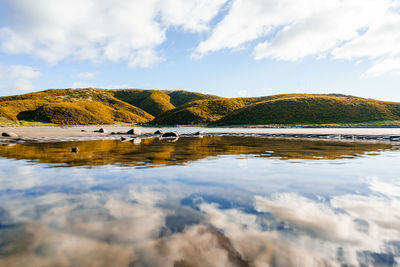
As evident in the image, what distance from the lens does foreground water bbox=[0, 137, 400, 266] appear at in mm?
2783

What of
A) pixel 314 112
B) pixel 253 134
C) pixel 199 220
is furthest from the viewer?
pixel 314 112

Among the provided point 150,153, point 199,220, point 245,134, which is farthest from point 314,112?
point 199,220

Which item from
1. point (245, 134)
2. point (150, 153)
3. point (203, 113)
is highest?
point (203, 113)

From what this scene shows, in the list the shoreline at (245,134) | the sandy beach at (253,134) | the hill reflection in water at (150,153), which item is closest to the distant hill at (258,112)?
the sandy beach at (253,134)

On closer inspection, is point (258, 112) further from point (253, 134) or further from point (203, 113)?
point (253, 134)

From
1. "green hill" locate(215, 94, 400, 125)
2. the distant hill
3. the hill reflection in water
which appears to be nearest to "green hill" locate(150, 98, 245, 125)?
the distant hill

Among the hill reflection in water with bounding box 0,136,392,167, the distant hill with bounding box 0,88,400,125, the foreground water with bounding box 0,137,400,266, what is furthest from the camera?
the distant hill with bounding box 0,88,400,125

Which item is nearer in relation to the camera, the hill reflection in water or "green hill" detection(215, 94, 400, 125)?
the hill reflection in water

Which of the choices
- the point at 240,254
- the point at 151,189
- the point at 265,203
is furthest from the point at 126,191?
Result: the point at 240,254

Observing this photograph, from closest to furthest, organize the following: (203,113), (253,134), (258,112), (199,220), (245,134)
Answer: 1. (199,220)
2. (253,134)
3. (245,134)
4. (258,112)
5. (203,113)

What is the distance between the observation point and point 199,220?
12.5 feet

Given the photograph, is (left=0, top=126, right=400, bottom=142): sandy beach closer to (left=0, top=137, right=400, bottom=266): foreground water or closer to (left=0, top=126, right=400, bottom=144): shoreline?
(left=0, top=126, right=400, bottom=144): shoreline

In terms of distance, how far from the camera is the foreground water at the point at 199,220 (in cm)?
278

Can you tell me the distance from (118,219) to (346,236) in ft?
11.1
